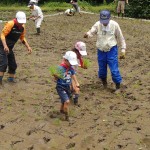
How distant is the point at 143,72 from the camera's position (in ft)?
29.6

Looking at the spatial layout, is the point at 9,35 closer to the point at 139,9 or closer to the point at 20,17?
the point at 20,17

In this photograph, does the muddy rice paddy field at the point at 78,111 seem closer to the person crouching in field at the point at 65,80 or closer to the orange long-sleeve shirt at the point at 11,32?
the person crouching in field at the point at 65,80

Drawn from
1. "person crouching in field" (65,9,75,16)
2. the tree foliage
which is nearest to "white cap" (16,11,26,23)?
"person crouching in field" (65,9,75,16)

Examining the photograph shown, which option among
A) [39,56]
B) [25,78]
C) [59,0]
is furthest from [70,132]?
[59,0]

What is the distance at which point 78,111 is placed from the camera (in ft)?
21.2

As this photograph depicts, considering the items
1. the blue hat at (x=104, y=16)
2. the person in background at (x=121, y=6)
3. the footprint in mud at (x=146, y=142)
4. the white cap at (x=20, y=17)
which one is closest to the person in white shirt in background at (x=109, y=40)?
the blue hat at (x=104, y=16)

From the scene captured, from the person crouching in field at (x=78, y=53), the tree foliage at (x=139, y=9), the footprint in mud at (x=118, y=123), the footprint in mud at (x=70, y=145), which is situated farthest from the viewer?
the tree foliage at (x=139, y=9)

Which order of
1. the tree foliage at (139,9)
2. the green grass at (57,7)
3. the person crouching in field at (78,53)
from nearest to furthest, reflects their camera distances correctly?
1. the person crouching in field at (78,53)
2. the tree foliage at (139,9)
3. the green grass at (57,7)

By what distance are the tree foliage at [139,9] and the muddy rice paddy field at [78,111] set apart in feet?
31.6

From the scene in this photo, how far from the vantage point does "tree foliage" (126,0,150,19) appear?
19969 millimetres

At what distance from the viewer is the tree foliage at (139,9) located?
20.0 m

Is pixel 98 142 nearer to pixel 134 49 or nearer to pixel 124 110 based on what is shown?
pixel 124 110

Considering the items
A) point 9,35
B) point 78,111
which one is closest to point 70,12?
point 9,35

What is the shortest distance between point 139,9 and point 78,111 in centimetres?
1482
